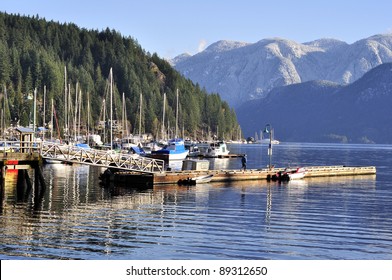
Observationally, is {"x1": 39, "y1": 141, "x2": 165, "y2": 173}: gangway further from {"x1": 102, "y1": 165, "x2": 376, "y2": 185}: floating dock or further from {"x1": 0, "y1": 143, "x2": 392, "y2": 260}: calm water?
{"x1": 0, "y1": 143, "x2": 392, "y2": 260}: calm water

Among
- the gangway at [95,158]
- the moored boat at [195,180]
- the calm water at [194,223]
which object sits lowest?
the calm water at [194,223]

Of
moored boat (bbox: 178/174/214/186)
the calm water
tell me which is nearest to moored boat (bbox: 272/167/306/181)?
the calm water

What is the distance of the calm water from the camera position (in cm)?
4278

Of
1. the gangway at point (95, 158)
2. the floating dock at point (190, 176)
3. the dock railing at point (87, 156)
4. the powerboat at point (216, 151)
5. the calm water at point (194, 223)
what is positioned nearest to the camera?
the calm water at point (194, 223)

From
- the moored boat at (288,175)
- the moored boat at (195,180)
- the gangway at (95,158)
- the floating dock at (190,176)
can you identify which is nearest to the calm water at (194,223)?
the moored boat at (195,180)

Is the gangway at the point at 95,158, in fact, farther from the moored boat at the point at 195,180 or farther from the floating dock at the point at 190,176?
the moored boat at the point at 195,180

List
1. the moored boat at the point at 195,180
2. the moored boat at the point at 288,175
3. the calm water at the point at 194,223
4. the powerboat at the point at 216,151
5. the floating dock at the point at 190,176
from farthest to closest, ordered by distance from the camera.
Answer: the powerboat at the point at 216,151, the moored boat at the point at 288,175, the moored boat at the point at 195,180, the floating dock at the point at 190,176, the calm water at the point at 194,223

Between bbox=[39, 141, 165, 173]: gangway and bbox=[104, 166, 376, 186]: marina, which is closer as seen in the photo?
bbox=[39, 141, 165, 173]: gangway

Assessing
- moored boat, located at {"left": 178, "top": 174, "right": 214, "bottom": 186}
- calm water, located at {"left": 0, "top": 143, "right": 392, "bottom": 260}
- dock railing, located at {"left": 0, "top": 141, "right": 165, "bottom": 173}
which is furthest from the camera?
moored boat, located at {"left": 178, "top": 174, "right": 214, "bottom": 186}

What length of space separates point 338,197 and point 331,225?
914 inches

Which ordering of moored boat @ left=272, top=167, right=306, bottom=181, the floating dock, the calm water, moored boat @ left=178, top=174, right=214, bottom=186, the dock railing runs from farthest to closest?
moored boat @ left=272, top=167, right=306, bottom=181
moored boat @ left=178, top=174, right=214, bottom=186
the floating dock
the dock railing
the calm water

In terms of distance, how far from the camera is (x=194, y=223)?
53.5 meters

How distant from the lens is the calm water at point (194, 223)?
42781 mm
